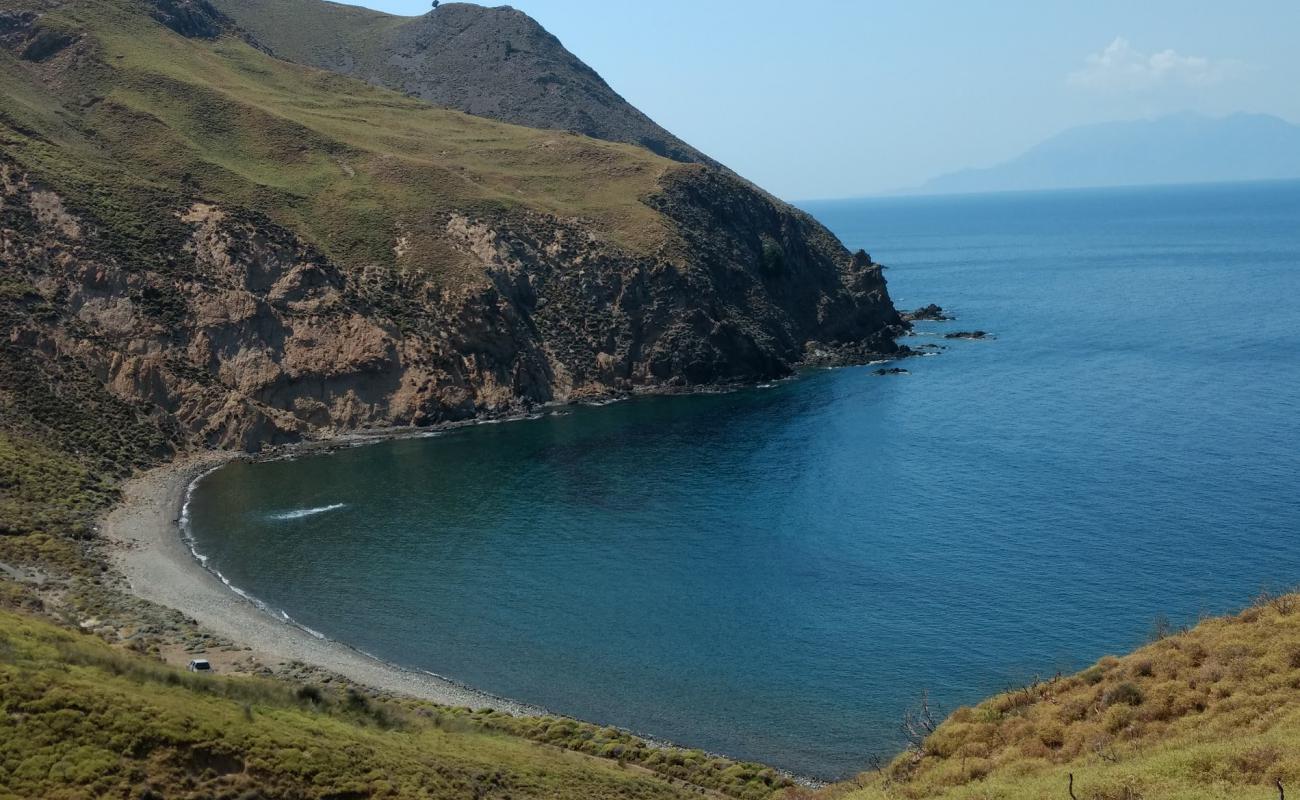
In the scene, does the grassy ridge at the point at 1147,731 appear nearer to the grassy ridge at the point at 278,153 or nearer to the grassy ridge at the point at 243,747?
the grassy ridge at the point at 243,747

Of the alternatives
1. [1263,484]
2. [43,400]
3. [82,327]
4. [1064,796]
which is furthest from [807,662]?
[82,327]

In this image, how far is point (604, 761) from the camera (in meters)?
46.2

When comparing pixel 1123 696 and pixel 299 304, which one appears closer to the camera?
pixel 1123 696

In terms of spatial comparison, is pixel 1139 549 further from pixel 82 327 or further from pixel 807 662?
pixel 82 327

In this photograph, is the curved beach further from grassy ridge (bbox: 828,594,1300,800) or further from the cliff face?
grassy ridge (bbox: 828,594,1300,800)

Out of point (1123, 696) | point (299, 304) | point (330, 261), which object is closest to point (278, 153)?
point (330, 261)

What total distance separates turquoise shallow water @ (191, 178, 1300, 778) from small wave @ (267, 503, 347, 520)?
0.96ft

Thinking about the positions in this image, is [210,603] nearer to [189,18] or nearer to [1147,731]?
[1147,731]

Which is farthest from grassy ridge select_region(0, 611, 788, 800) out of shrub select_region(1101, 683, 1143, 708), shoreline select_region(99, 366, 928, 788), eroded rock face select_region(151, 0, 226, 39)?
eroded rock face select_region(151, 0, 226, 39)

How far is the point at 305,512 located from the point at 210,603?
61.2 feet

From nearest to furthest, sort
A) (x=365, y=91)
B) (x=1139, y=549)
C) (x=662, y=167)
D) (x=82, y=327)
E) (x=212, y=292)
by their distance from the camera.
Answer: (x=1139, y=549), (x=82, y=327), (x=212, y=292), (x=662, y=167), (x=365, y=91)

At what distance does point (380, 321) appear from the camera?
113 meters

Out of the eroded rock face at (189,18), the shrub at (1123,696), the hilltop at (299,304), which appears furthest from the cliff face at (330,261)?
the shrub at (1123,696)

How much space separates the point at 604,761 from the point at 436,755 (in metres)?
10.3
